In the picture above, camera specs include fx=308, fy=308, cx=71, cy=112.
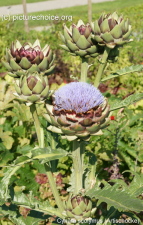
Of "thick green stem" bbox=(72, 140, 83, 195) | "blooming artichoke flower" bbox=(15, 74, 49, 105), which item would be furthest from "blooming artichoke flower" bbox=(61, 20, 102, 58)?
"thick green stem" bbox=(72, 140, 83, 195)

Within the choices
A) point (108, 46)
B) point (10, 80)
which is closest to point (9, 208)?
point (108, 46)

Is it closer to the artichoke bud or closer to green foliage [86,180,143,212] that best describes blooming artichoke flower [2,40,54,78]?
the artichoke bud

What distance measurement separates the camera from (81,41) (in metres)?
0.92

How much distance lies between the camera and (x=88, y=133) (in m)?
0.78

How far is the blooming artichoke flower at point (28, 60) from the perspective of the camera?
89 cm

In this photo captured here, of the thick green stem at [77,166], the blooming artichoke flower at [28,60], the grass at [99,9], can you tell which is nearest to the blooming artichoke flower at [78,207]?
the thick green stem at [77,166]

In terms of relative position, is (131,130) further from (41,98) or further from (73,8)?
(73,8)

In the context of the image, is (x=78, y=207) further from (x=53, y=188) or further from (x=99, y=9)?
(x=99, y=9)

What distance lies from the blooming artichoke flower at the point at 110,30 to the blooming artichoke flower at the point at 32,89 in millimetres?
222

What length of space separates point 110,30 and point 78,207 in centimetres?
54

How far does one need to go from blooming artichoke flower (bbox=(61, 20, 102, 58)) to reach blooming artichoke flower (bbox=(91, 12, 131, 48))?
2 cm

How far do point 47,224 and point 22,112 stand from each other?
593 millimetres

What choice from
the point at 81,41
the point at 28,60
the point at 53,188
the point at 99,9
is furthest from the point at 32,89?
the point at 99,9

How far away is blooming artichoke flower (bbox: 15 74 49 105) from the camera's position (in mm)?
836
